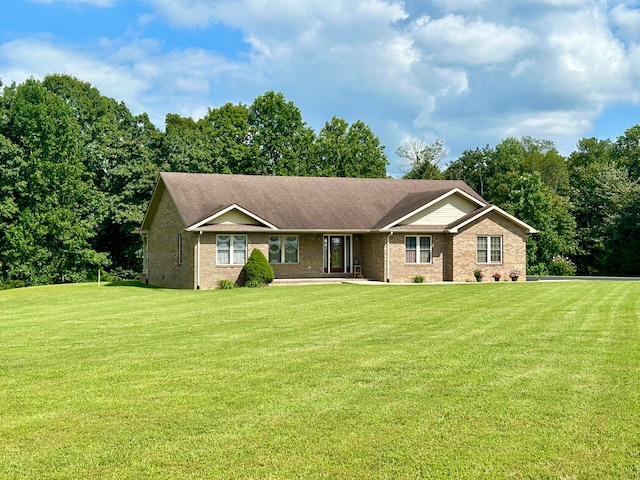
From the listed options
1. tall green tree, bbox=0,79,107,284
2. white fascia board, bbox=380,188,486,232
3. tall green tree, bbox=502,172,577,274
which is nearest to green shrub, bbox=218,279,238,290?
white fascia board, bbox=380,188,486,232

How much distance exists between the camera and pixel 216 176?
111 feet

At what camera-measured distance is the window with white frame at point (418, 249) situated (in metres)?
31.2

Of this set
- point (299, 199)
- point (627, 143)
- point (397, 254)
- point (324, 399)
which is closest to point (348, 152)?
point (299, 199)

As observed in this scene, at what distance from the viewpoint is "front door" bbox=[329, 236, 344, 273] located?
106ft

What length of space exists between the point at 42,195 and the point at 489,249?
27.7m

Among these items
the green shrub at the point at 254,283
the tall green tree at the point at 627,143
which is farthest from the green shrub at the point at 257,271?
the tall green tree at the point at 627,143

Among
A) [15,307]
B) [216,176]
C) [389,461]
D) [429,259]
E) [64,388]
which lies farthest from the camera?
[216,176]

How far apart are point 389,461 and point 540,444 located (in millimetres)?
1439

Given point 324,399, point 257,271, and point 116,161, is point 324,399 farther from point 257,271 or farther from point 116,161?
point 116,161

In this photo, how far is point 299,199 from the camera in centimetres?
3366

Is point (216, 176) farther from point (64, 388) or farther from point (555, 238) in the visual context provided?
point (64, 388)

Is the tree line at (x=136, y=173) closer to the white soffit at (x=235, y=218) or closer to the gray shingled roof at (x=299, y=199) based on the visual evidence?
the gray shingled roof at (x=299, y=199)

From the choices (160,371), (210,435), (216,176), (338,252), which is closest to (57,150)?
(216,176)

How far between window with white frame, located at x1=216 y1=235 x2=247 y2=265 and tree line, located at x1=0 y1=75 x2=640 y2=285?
15.7 m
